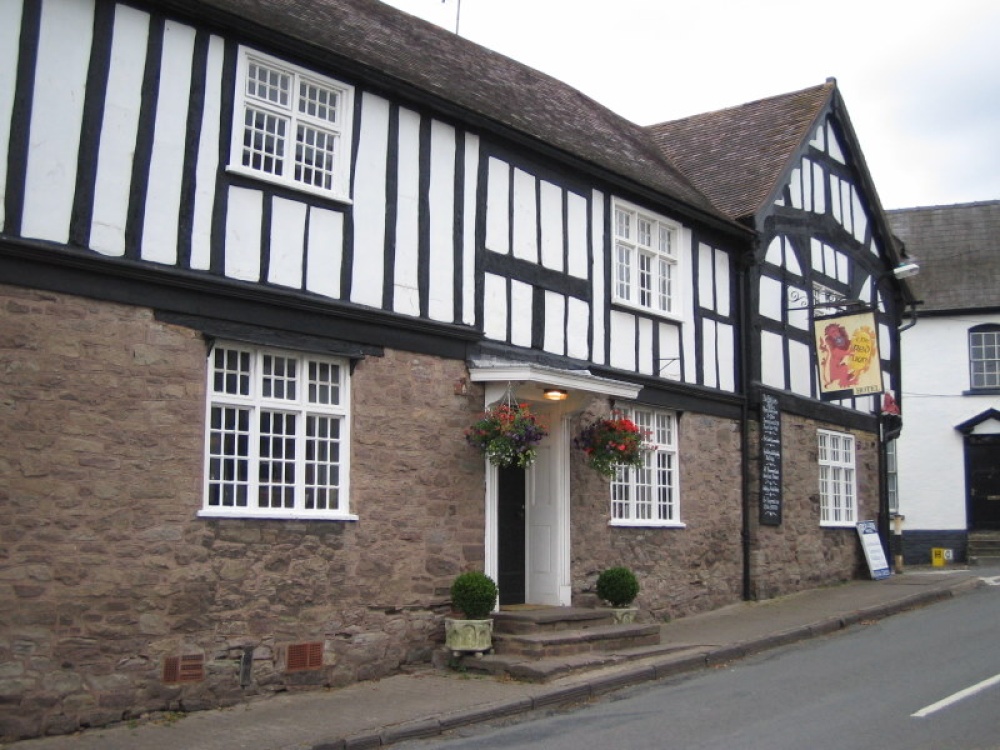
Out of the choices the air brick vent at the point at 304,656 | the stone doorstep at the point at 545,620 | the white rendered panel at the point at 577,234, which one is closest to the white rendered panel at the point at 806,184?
the white rendered panel at the point at 577,234

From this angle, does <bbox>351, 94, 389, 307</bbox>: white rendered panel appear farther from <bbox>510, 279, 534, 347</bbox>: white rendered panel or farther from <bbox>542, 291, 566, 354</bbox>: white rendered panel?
<bbox>542, 291, 566, 354</bbox>: white rendered panel

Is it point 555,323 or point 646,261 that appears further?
point 646,261

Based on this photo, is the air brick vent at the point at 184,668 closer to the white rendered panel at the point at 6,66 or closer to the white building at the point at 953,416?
the white rendered panel at the point at 6,66

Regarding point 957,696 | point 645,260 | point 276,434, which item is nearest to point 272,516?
point 276,434

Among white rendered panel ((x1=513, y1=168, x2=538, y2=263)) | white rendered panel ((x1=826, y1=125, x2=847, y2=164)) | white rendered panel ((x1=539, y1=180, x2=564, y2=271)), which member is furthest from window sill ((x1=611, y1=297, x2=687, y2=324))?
white rendered panel ((x1=826, y1=125, x2=847, y2=164))

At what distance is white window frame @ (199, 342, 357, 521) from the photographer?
34.0 feet

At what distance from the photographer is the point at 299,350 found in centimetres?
1098

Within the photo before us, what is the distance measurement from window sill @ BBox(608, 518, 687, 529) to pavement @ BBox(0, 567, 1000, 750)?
1.33 meters

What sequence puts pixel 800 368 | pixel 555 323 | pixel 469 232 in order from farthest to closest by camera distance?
pixel 800 368
pixel 555 323
pixel 469 232

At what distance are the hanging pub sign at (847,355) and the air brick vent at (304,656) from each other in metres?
11.0

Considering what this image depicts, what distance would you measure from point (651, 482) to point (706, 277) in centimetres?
343

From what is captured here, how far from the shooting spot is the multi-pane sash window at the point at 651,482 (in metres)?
15.3

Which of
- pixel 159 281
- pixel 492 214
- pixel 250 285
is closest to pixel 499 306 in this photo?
pixel 492 214

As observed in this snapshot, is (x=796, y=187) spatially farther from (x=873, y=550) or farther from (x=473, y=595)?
(x=473, y=595)
